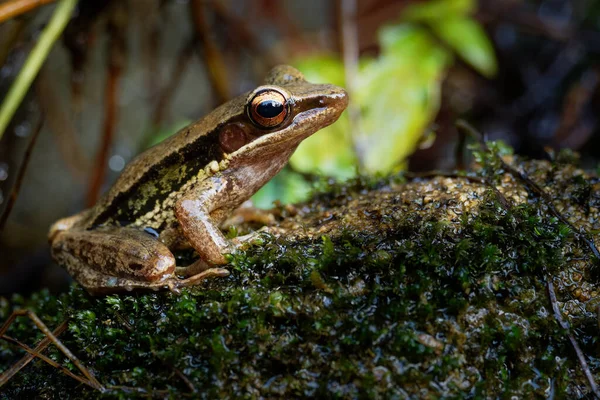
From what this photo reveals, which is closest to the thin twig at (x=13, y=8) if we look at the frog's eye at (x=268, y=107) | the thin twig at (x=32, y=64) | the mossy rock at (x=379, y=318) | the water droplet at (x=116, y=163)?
the thin twig at (x=32, y=64)

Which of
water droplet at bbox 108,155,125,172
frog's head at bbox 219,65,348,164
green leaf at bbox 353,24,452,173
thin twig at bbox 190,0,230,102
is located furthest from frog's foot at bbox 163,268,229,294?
water droplet at bbox 108,155,125,172

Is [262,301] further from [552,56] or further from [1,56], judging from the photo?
[552,56]

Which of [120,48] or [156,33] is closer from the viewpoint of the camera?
[120,48]

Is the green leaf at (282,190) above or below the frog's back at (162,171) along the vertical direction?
above

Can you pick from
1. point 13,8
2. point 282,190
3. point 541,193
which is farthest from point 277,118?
→ point 13,8

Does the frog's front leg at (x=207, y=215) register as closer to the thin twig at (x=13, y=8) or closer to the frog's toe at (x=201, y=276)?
the frog's toe at (x=201, y=276)

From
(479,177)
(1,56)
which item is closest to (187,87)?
(1,56)
